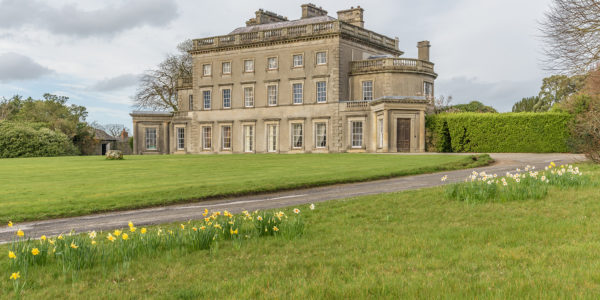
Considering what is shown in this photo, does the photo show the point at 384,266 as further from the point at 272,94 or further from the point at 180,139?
the point at 180,139

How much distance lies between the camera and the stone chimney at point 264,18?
2109 inches

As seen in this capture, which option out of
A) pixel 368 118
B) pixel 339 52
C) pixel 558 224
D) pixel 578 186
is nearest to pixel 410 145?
pixel 368 118

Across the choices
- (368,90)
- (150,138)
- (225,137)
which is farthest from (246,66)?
(150,138)

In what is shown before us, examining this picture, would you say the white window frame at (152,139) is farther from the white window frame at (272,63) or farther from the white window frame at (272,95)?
the white window frame at (272,63)

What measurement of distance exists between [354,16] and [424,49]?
7782 millimetres

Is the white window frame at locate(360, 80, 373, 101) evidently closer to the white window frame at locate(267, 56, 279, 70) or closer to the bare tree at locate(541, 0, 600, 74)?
the white window frame at locate(267, 56, 279, 70)

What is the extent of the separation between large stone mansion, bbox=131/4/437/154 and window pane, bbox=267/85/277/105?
0.10 metres

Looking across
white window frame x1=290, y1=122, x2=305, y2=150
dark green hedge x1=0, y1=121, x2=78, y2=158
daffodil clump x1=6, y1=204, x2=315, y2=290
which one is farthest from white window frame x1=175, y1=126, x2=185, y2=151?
daffodil clump x1=6, y1=204, x2=315, y2=290

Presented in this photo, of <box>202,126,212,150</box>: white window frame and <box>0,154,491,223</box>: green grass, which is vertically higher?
<box>202,126,212,150</box>: white window frame

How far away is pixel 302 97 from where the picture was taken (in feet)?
153

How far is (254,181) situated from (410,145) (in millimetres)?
22789

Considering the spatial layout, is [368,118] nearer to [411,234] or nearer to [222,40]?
[222,40]

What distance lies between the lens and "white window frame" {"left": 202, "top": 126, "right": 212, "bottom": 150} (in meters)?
51.9

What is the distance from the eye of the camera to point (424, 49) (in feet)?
158
